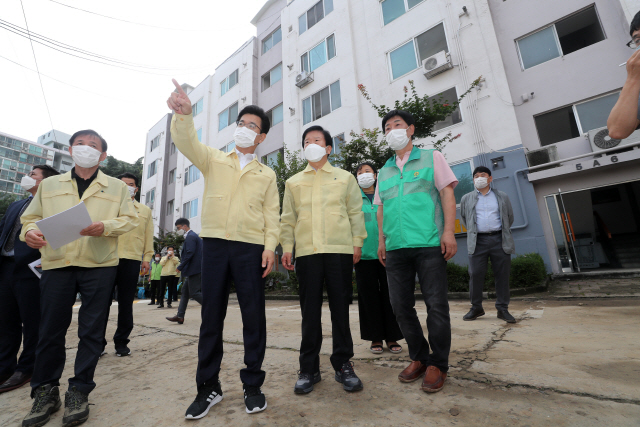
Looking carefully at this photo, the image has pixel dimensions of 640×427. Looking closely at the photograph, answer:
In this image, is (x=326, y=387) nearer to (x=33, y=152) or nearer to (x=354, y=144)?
(x=354, y=144)

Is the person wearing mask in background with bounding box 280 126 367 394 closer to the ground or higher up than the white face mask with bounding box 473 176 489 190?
closer to the ground

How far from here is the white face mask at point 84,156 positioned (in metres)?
2.26

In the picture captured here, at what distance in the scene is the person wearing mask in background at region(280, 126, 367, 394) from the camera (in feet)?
6.87

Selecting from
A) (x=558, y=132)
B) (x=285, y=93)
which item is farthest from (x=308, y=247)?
(x=285, y=93)

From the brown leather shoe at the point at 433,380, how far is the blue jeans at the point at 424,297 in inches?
1.3

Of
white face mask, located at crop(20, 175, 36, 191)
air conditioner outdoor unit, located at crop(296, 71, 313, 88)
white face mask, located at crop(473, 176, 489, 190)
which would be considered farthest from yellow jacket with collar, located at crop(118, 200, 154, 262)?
air conditioner outdoor unit, located at crop(296, 71, 313, 88)

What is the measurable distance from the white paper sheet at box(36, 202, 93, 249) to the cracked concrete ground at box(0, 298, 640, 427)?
3.45 feet

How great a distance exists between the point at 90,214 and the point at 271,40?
19183mm

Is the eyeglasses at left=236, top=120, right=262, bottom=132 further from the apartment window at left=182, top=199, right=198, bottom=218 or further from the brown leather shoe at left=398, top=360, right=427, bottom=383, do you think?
the apartment window at left=182, top=199, right=198, bottom=218

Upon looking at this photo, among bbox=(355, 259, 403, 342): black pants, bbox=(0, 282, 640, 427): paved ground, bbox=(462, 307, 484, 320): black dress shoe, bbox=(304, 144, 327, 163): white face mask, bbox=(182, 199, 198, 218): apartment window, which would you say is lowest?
bbox=(0, 282, 640, 427): paved ground

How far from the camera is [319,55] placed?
15039 millimetres

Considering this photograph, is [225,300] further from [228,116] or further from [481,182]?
[228,116]

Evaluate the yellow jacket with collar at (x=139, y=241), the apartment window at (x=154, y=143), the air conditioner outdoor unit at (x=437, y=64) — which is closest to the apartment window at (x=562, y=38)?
the air conditioner outdoor unit at (x=437, y=64)

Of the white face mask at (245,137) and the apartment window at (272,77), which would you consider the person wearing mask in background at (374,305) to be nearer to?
the white face mask at (245,137)
